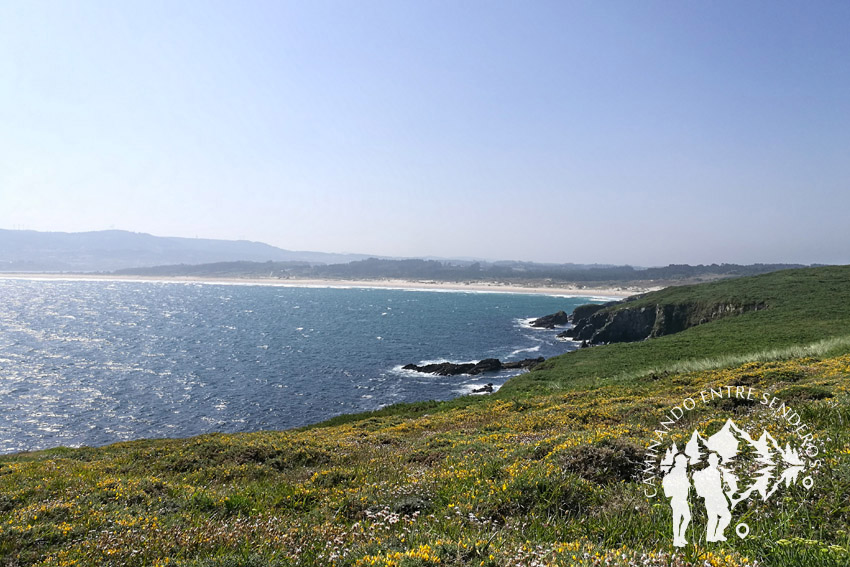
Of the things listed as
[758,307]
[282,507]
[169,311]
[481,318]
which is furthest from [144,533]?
[169,311]

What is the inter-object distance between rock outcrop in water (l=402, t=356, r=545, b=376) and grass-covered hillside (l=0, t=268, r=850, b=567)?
4535cm

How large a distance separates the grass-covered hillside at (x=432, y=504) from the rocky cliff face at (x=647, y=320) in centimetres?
5763

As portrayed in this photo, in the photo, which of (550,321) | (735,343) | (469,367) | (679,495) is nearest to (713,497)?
(679,495)

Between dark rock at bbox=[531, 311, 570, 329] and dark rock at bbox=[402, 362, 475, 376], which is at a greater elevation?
dark rock at bbox=[531, 311, 570, 329]

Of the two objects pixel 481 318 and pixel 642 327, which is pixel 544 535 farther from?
pixel 481 318

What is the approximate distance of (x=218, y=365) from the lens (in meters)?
68.1

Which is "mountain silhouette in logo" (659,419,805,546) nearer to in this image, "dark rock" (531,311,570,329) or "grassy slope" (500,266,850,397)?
"grassy slope" (500,266,850,397)

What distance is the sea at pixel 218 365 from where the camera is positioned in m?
44.1

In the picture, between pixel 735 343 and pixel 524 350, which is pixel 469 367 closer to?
pixel 524 350

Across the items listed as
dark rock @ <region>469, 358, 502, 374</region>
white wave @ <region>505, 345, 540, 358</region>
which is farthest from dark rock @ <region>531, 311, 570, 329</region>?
dark rock @ <region>469, 358, 502, 374</region>

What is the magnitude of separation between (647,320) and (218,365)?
81.9 m

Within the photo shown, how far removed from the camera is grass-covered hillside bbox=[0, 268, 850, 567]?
216 inches

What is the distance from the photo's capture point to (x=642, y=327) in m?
79.8

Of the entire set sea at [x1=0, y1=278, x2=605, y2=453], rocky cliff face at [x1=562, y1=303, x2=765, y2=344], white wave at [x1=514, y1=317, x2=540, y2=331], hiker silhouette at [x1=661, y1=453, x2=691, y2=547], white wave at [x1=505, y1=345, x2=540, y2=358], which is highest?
hiker silhouette at [x1=661, y1=453, x2=691, y2=547]
